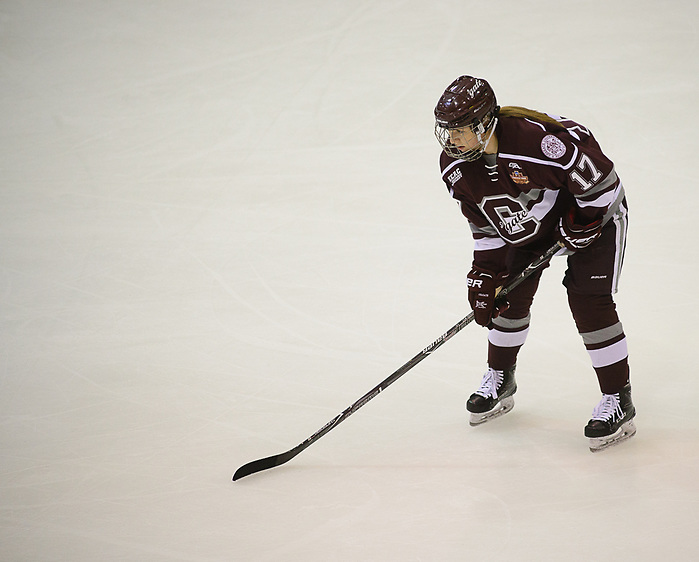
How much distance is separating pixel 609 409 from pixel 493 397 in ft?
1.18

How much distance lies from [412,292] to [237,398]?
1.05 m

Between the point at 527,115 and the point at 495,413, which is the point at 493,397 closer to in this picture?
the point at 495,413

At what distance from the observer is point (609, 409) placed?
90.8 inches

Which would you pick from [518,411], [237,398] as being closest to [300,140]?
[237,398]

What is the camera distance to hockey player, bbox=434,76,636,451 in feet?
6.97

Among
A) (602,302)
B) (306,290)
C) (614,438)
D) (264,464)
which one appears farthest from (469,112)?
(306,290)

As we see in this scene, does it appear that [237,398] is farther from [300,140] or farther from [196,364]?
[300,140]

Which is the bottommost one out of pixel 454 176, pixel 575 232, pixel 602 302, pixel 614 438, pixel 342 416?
pixel 614 438

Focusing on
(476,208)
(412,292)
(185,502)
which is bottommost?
(412,292)

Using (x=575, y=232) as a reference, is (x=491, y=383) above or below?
below

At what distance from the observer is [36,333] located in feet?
11.2

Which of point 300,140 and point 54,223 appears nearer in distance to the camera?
point 54,223

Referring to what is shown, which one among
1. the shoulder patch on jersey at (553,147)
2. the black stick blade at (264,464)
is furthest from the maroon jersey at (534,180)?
the black stick blade at (264,464)

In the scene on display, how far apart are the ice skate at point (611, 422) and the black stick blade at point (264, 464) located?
0.85 m
